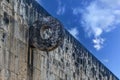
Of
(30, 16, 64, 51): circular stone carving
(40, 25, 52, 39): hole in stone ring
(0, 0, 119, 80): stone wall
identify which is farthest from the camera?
(40, 25, 52, 39): hole in stone ring

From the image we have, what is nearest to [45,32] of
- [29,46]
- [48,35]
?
[48,35]

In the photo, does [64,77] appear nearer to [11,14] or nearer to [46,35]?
[46,35]

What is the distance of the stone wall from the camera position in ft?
48.7

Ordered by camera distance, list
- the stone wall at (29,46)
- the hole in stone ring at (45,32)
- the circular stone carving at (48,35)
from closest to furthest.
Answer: the stone wall at (29,46) → the circular stone carving at (48,35) → the hole in stone ring at (45,32)

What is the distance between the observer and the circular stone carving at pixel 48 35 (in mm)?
16094

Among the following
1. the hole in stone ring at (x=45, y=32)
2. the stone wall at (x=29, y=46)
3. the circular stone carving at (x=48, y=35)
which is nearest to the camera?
the stone wall at (x=29, y=46)

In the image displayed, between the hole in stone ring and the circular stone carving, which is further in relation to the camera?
the hole in stone ring

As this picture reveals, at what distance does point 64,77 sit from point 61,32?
3293 millimetres

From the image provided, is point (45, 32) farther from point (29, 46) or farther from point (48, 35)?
point (29, 46)

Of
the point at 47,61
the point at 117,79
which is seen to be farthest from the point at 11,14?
the point at 117,79

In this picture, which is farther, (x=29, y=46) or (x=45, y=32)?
(x=45, y=32)

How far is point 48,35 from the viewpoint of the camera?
16.6m

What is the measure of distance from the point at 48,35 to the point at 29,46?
0.80 metres

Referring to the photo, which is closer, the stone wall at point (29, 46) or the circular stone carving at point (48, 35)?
the stone wall at point (29, 46)
